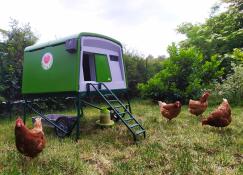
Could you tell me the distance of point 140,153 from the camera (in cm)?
555

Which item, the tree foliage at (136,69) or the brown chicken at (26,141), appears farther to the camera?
the tree foliage at (136,69)

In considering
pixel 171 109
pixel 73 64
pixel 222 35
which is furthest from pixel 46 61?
pixel 222 35

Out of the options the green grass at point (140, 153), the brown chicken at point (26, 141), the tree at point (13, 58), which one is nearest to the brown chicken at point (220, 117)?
the green grass at point (140, 153)

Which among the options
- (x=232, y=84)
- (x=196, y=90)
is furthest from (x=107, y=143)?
(x=232, y=84)

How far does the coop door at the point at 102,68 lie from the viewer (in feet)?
28.4

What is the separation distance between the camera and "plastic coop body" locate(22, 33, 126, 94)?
7387mm

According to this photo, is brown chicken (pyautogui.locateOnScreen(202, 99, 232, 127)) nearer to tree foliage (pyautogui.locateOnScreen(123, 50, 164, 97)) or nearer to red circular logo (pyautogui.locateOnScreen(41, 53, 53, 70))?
red circular logo (pyautogui.locateOnScreen(41, 53, 53, 70))

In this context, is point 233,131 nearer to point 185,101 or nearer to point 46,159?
point 46,159

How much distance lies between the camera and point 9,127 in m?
9.03

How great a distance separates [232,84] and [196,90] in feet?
5.25

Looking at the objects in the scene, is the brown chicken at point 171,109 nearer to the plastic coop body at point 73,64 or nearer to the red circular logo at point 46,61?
the plastic coop body at point 73,64

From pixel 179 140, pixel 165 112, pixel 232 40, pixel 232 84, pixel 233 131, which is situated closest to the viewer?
pixel 179 140

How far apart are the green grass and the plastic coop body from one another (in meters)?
1.46

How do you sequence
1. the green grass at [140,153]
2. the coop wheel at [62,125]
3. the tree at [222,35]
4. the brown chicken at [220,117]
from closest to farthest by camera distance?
the green grass at [140,153] < the brown chicken at [220,117] < the coop wheel at [62,125] < the tree at [222,35]
